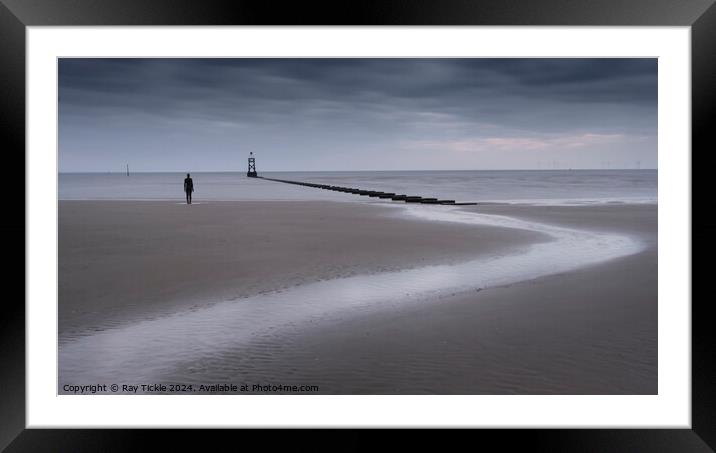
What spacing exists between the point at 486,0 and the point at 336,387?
8.24 ft

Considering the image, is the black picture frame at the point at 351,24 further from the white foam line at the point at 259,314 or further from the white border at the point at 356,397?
the white foam line at the point at 259,314

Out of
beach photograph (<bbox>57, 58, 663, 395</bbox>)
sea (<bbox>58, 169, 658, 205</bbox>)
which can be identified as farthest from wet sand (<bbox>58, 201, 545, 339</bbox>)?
sea (<bbox>58, 169, 658, 205</bbox>)

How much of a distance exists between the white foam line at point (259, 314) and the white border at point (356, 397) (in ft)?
1.59

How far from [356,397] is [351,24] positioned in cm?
223

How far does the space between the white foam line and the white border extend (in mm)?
486

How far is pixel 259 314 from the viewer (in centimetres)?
555

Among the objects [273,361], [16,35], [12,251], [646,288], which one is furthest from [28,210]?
[646,288]

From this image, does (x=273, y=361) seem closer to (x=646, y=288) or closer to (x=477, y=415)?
(x=477, y=415)

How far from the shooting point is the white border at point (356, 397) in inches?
141

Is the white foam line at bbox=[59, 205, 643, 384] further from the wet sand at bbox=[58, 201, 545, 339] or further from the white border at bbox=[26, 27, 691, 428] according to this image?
the white border at bbox=[26, 27, 691, 428]

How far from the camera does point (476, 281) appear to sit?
6.93m

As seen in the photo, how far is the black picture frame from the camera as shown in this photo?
3.39m

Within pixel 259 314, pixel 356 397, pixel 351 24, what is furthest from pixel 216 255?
pixel 351 24

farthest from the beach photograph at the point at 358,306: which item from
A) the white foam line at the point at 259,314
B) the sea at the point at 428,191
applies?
the sea at the point at 428,191
